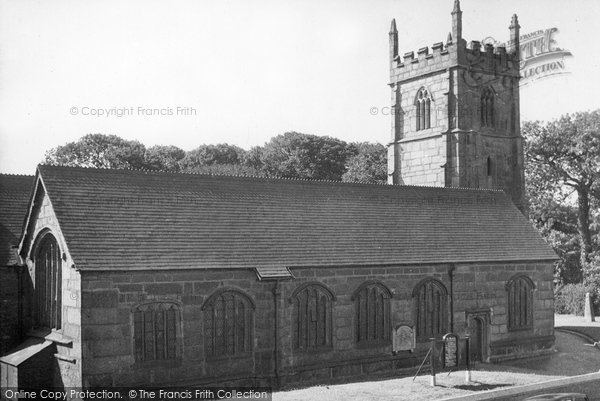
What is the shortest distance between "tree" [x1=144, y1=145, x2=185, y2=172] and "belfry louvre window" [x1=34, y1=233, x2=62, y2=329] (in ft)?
148

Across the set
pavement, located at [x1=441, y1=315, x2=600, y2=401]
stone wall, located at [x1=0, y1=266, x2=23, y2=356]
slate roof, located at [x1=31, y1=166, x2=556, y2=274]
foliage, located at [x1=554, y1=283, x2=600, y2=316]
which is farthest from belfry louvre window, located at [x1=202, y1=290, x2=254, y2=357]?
foliage, located at [x1=554, y1=283, x2=600, y2=316]

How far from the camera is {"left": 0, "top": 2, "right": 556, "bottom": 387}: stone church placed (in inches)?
820

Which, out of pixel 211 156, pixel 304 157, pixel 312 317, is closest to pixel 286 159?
pixel 304 157

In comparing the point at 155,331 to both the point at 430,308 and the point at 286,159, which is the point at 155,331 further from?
the point at 286,159

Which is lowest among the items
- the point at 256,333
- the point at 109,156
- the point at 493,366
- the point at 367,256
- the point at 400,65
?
the point at 493,366

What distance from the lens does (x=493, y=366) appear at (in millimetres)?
27094

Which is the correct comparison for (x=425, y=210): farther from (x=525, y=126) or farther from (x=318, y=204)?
(x=525, y=126)

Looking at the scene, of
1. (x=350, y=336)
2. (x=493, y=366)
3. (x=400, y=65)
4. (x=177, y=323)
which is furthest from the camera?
(x=400, y=65)

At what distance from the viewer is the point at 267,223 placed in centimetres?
2548

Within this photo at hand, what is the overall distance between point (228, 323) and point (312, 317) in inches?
135

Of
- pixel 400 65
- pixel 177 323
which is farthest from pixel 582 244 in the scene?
pixel 177 323

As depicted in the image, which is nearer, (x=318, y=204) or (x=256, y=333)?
(x=256, y=333)

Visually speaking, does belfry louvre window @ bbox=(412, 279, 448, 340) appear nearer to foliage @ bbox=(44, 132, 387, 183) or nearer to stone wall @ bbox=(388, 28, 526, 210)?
stone wall @ bbox=(388, 28, 526, 210)

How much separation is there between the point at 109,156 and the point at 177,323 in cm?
4557
